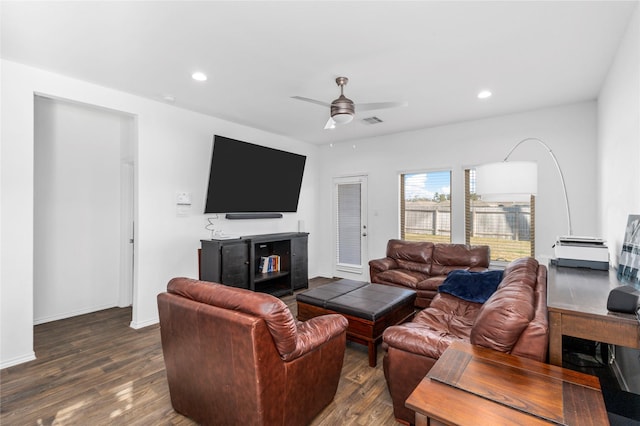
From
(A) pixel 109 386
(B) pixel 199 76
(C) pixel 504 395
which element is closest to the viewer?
(C) pixel 504 395

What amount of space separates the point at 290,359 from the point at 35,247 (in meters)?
3.83

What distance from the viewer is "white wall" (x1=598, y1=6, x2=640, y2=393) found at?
213cm

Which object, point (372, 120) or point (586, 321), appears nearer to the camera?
point (586, 321)

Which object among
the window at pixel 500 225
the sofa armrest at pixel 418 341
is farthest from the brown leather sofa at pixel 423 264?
the sofa armrest at pixel 418 341

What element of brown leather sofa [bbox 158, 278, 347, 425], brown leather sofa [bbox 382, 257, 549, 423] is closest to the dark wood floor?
brown leather sofa [bbox 158, 278, 347, 425]


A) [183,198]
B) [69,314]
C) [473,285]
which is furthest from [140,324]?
[473,285]

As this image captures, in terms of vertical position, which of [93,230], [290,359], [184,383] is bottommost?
[184,383]

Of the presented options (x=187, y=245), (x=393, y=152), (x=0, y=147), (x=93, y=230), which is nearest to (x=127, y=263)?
(x=93, y=230)

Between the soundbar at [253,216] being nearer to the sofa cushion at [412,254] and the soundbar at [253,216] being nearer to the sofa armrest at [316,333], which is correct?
the sofa cushion at [412,254]

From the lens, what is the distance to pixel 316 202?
21.0 feet

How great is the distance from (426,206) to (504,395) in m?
4.24

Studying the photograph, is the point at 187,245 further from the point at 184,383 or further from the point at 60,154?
the point at 184,383

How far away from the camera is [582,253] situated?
2613 millimetres

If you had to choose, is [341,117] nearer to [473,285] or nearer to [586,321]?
[473,285]
